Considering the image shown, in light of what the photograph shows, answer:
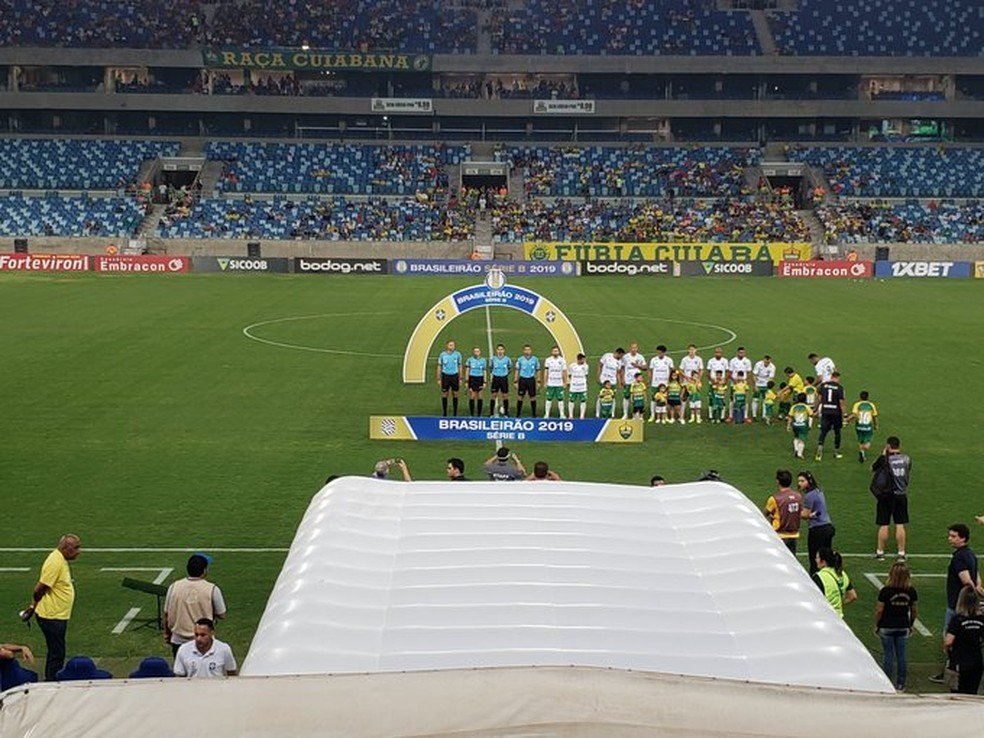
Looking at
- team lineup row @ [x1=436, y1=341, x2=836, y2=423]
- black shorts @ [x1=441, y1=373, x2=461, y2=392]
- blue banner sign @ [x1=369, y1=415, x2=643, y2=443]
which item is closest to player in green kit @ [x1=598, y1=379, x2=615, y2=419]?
team lineup row @ [x1=436, y1=341, x2=836, y2=423]

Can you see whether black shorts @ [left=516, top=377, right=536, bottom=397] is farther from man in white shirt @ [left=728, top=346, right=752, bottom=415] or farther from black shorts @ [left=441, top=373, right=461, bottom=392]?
man in white shirt @ [left=728, top=346, right=752, bottom=415]

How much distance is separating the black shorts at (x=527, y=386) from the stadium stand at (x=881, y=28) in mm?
67736

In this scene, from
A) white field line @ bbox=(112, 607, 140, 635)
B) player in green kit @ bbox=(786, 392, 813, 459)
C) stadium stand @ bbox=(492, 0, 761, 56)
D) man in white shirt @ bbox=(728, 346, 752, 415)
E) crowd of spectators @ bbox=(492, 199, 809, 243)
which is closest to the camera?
white field line @ bbox=(112, 607, 140, 635)

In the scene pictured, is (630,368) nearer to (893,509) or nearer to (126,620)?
(893,509)

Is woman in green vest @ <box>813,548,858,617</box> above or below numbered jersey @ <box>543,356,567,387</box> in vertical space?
below

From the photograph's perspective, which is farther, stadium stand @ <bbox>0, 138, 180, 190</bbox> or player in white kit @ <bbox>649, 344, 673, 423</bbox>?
stadium stand @ <bbox>0, 138, 180, 190</bbox>

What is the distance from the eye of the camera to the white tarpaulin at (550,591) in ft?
25.0

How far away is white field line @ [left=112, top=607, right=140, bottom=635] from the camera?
13.9 m

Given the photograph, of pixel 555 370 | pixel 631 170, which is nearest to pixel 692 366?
pixel 555 370

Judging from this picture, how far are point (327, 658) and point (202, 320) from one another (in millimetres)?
36357

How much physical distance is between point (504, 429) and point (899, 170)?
216ft

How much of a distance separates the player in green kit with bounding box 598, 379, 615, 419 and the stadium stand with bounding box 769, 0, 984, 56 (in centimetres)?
6763

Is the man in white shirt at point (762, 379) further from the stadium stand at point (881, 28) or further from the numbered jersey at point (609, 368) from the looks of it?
the stadium stand at point (881, 28)

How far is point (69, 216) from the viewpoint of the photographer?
241 feet
